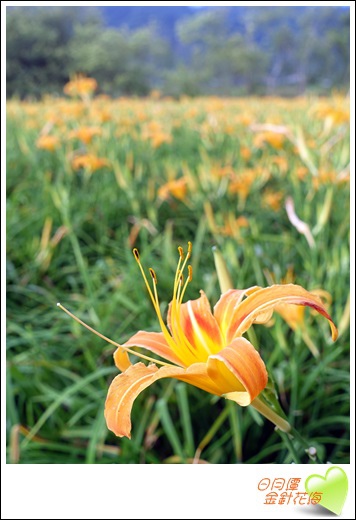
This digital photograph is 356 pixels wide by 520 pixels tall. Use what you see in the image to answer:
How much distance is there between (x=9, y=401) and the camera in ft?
2.36

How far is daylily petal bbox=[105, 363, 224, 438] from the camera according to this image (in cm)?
19

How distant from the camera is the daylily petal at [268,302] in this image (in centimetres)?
19

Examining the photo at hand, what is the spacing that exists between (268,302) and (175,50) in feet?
12.7

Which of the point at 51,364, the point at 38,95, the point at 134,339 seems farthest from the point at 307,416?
the point at 38,95

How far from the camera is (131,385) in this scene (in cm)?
20

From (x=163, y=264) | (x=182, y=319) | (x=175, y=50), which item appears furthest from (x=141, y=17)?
(x=182, y=319)

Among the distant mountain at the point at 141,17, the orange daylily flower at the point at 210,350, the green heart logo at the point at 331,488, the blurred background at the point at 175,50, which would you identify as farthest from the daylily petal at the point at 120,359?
the distant mountain at the point at 141,17

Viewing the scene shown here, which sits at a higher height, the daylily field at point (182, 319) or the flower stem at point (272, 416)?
the flower stem at point (272, 416)

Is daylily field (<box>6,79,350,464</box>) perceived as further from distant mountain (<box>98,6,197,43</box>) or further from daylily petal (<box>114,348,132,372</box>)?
distant mountain (<box>98,6,197,43</box>)

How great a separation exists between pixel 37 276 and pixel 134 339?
90 cm

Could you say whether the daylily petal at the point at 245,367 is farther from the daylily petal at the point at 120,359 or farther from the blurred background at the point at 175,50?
the blurred background at the point at 175,50

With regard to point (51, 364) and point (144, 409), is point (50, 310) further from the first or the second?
point (144, 409)

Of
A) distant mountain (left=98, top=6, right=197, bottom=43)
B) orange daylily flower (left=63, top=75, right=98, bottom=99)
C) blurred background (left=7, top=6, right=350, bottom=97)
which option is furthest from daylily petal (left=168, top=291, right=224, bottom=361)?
orange daylily flower (left=63, top=75, right=98, bottom=99)

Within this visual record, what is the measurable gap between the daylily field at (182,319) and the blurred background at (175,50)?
0.41 metres
